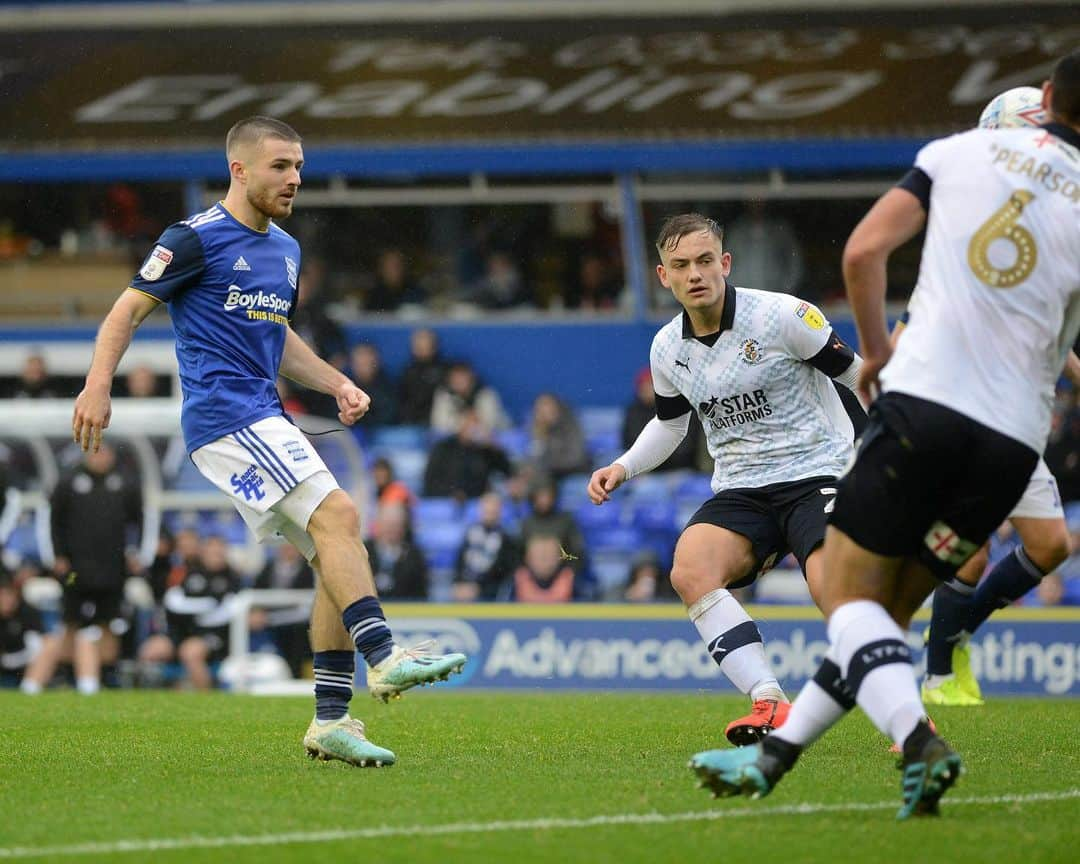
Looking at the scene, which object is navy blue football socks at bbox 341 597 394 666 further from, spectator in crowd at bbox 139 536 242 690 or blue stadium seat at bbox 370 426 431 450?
blue stadium seat at bbox 370 426 431 450

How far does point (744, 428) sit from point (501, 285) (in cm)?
1376

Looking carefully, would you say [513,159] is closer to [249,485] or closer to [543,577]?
[543,577]

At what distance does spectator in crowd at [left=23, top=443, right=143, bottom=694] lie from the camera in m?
15.6

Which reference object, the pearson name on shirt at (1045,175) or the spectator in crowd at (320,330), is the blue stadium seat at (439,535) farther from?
the pearson name on shirt at (1045,175)

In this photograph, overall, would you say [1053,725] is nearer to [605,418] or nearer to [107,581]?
[107,581]

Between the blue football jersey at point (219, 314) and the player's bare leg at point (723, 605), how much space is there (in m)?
1.83

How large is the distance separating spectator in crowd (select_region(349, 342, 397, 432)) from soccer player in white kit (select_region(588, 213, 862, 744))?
466 inches

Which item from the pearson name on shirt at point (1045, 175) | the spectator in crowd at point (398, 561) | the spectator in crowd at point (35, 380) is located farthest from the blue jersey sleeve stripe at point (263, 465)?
the spectator in crowd at point (35, 380)

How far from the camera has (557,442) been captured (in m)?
18.1

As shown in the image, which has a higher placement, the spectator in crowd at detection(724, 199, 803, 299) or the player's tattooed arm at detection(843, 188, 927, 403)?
the player's tattooed arm at detection(843, 188, 927, 403)

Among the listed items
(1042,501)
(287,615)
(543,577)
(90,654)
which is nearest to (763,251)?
(543,577)

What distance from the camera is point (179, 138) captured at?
20.8 meters

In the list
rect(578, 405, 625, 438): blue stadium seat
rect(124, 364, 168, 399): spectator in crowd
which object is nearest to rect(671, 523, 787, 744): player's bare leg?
rect(124, 364, 168, 399): spectator in crowd

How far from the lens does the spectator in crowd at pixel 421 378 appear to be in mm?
19438
